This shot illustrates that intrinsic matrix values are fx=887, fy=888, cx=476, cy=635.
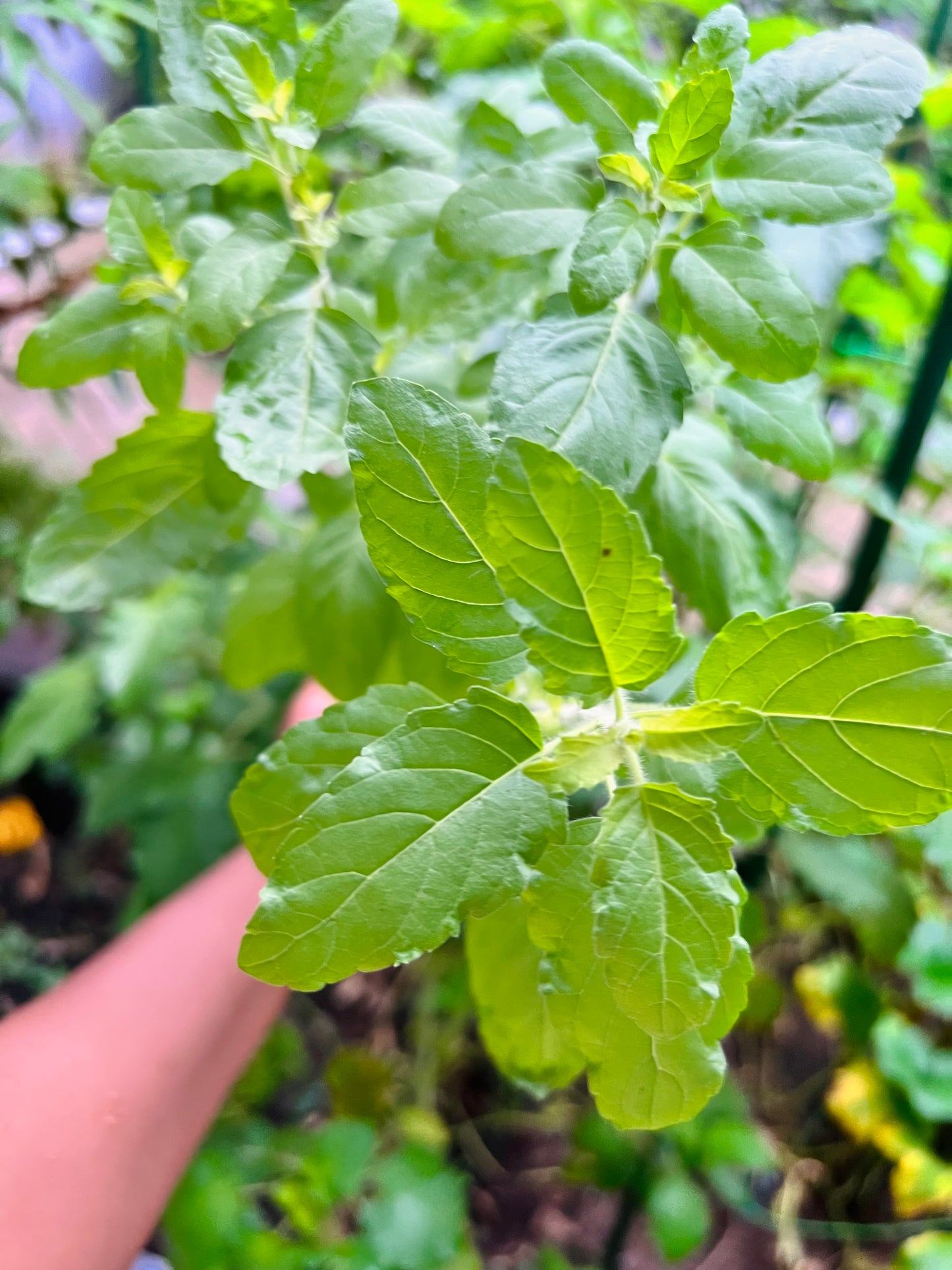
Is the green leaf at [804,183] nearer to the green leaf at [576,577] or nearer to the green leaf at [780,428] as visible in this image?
the green leaf at [780,428]

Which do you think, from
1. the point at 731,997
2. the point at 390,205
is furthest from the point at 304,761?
the point at 390,205

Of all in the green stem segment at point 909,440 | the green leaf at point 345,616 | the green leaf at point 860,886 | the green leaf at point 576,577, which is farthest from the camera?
the green leaf at point 860,886

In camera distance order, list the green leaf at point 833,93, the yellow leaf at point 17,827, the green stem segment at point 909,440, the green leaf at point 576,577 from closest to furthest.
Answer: the green leaf at point 576,577
the green leaf at point 833,93
the green stem segment at point 909,440
the yellow leaf at point 17,827

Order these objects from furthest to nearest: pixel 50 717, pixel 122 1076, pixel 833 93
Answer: pixel 50 717 < pixel 122 1076 < pixel 833 93

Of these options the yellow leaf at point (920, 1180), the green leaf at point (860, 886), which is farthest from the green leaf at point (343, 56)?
the yellow leaf at point (920, 1180)

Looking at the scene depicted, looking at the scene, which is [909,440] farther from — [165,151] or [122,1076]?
[122,1076]

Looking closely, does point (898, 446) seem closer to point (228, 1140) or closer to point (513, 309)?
point (513, 309)

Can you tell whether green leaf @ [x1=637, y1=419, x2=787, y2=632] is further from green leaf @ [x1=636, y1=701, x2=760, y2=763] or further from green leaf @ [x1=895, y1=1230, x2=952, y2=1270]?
green leaf @ [x1=895, y1=1230, x2=952, y2=1270]
